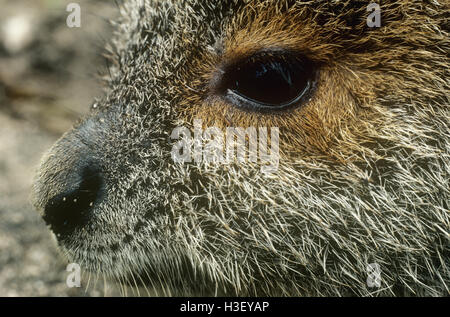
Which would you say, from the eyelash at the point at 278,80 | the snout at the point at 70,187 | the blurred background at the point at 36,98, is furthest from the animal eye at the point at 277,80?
the blurred background at the point at 36,98

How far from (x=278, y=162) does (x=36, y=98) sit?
11.7ft

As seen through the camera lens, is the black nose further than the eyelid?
Yes

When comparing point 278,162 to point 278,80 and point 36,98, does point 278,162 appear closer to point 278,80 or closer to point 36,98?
point 278,80

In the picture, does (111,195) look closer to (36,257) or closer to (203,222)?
(203,222)

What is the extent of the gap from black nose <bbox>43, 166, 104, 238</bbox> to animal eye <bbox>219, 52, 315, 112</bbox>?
0.85 meters

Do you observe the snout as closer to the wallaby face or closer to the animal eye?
the wallaby face

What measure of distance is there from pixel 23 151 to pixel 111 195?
2344 millimetres

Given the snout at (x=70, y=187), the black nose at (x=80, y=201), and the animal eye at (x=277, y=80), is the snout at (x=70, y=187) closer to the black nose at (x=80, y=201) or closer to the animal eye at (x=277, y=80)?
the black nose at (x=80, y=201)

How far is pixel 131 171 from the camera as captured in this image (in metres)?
2.73

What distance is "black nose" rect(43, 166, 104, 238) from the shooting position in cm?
272

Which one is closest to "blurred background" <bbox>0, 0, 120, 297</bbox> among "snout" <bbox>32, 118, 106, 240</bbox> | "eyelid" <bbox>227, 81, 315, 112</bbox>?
"snout" <bbox>32, 118, 106, 240</bbox>

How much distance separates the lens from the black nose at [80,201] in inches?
107
